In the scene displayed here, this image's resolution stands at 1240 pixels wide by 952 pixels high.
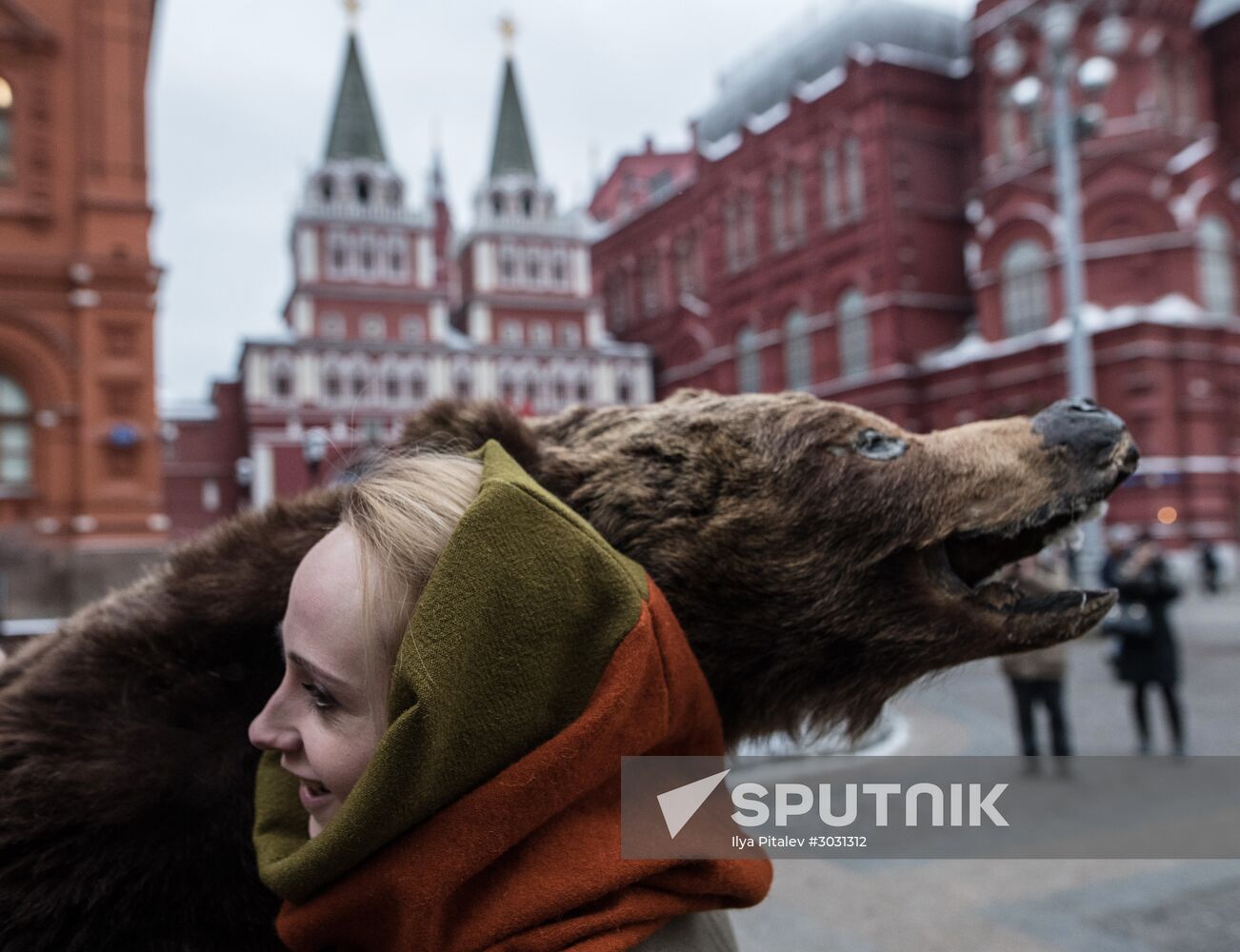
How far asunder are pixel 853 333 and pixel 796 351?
5.12 ft

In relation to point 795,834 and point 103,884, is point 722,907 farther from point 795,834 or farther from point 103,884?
point 103,884

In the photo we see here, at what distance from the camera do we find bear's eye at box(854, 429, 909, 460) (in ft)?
4.48

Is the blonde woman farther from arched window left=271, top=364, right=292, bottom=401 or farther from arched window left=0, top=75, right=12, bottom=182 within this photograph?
arched window left=271, top=364, right=292, bottom=401

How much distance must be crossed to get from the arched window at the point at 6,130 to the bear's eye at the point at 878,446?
48.4 ft

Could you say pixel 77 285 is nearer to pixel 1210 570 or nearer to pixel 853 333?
pixel 853 333

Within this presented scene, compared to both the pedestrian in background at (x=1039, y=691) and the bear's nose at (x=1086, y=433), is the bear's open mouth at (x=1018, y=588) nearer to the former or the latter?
the bear's nose at (x=1086, y=433)

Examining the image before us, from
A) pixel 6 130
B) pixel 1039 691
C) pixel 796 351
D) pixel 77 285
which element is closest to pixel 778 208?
pixel 796 351

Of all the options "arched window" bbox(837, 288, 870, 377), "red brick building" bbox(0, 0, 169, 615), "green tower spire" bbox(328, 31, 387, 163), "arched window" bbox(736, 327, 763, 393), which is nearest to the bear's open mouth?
"red brick building" bbox(0, 0, 169, 615)

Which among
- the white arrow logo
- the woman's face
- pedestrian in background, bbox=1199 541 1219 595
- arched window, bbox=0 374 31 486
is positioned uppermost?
arched window, bbox=0 374 31 486

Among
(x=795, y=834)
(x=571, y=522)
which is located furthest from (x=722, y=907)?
(x=571, y=522)

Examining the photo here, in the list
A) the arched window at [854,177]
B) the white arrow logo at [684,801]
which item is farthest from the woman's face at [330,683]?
the arched window at [854,177]

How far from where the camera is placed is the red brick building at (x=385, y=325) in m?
32.5

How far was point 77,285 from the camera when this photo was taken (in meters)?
13.0

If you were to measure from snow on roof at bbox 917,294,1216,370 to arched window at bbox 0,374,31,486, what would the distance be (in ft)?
56.6
